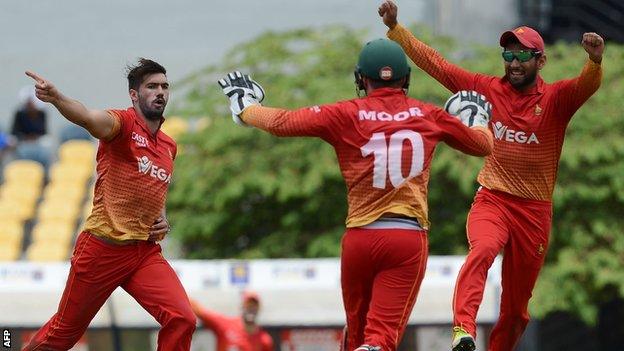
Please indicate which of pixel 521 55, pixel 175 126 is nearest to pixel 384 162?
pixel 521 55

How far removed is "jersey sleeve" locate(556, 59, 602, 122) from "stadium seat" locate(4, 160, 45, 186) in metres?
12.7

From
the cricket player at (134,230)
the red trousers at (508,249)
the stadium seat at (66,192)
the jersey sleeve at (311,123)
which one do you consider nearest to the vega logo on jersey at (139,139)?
the cricket player at (134,230)

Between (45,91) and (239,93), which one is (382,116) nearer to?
(239,93)

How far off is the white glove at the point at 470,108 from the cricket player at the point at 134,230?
189 centimetres

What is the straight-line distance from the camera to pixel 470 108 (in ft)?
37.2

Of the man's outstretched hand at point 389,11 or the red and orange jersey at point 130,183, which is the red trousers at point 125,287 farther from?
the man's outstretched hand at point 389,11

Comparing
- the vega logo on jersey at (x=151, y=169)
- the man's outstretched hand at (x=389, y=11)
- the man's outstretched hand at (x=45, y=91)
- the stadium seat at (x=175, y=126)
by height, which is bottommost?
the stadium seat at (x=175, y=126)

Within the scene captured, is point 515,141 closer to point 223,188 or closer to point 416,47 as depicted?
point 416,47

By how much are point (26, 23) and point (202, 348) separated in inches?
499

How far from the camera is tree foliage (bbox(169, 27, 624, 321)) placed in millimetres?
22016

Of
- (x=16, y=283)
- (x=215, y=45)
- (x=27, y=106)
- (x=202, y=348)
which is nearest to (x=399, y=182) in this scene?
(x=202, y=348)

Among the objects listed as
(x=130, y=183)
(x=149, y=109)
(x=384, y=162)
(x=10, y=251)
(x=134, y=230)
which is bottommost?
(x=10, y=251)

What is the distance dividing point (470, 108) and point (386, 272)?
1209 mm

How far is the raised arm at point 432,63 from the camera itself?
12219mm
